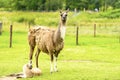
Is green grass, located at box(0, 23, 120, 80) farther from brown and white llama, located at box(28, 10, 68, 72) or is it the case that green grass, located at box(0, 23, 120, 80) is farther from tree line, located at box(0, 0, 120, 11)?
tree line, located at box(0, 0, 120, 11)

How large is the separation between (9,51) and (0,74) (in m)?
10.7

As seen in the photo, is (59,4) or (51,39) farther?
(59,4)

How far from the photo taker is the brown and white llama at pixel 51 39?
50.9 feet

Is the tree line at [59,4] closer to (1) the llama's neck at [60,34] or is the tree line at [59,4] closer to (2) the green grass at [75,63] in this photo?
(2) the green grass at [75,63]

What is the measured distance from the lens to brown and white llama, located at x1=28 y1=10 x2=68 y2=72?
50.9ft

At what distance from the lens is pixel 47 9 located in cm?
9675

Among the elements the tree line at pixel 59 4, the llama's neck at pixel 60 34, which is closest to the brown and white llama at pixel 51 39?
the llama's neck at pixel 60 34

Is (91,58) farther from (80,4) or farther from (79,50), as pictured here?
(80,4)

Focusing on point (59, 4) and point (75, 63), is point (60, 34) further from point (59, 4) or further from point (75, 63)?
point (59, 4)

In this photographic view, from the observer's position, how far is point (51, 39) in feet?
51.7

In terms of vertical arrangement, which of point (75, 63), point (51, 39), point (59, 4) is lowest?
point (75, 63)

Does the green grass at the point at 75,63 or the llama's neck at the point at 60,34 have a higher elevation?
the llama's neck at the point at 60,34

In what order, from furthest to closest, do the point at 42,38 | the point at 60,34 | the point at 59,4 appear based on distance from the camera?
the point at 59,4, the point at 42,38, the point at 60,34

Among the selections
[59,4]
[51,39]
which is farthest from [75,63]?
[59,4]
